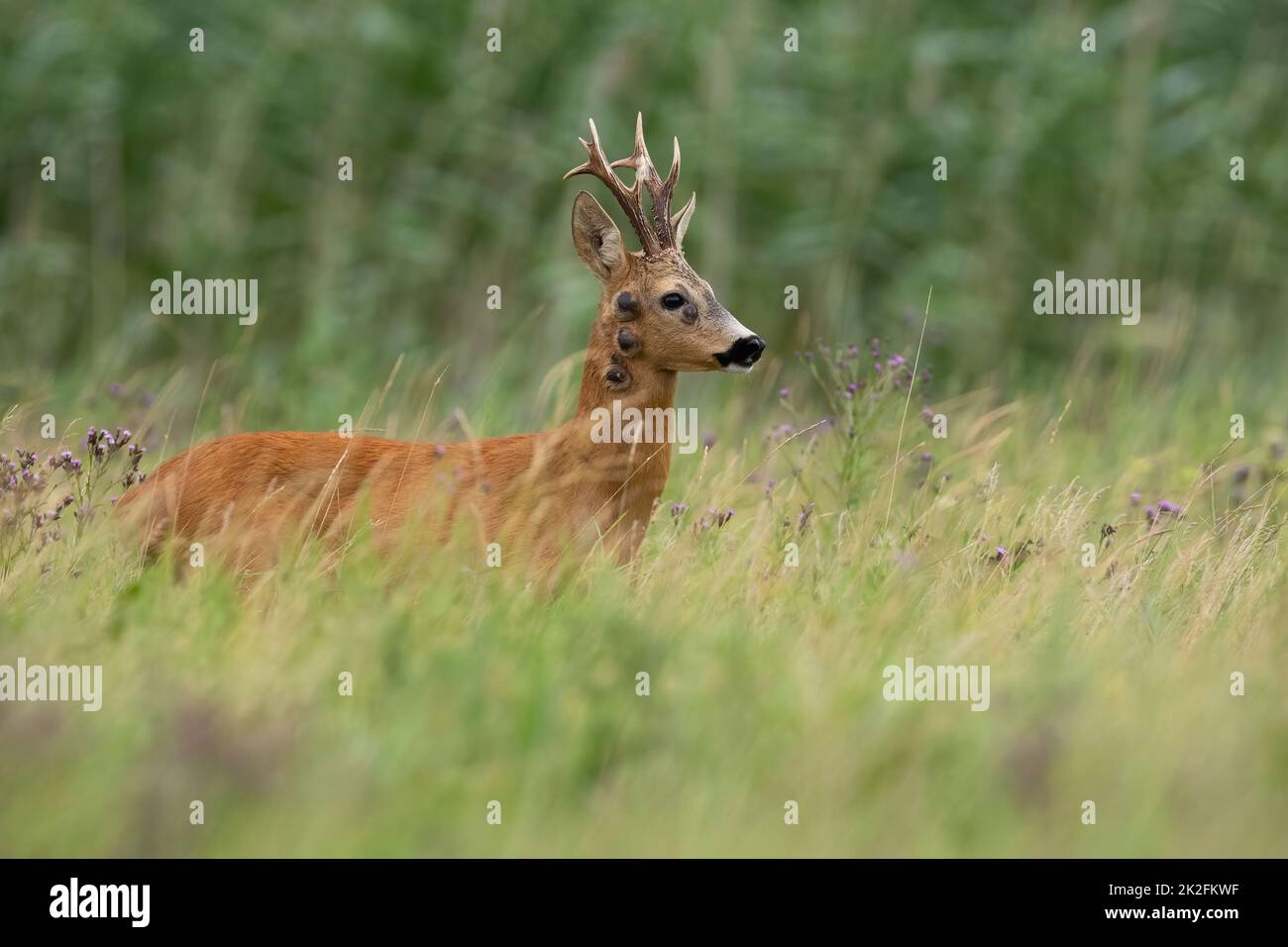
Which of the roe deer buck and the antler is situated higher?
the antler

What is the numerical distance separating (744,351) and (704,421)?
2.38m

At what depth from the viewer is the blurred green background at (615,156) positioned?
34.7 ft

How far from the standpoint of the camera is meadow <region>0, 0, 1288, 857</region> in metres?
3.88

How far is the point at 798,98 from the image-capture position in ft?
36.2

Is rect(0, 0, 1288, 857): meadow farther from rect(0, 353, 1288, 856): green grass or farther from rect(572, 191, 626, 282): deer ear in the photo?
rect(572, 191, 626, 282): deer ear

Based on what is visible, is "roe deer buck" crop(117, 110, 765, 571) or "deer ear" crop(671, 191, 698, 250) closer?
"roe deer buck" crop(117, 110, 765, 571)

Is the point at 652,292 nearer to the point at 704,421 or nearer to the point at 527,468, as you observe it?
the point at 527,468

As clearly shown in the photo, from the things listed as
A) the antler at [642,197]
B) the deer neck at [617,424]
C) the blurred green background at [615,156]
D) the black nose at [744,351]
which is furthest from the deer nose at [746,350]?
the blurred green background at [615,156]

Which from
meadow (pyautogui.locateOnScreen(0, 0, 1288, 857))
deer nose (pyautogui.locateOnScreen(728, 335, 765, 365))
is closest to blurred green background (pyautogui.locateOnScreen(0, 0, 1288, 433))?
meadow (pyautogui.locateOnScreen(0, 0, 1288, 857))

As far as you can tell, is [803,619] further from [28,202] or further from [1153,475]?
[28,202]

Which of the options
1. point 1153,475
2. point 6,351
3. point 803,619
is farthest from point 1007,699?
point 6,351

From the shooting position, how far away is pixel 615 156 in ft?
35.1

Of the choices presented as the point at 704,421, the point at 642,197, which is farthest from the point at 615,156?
the point at 642,197

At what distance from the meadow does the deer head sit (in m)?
0.40
